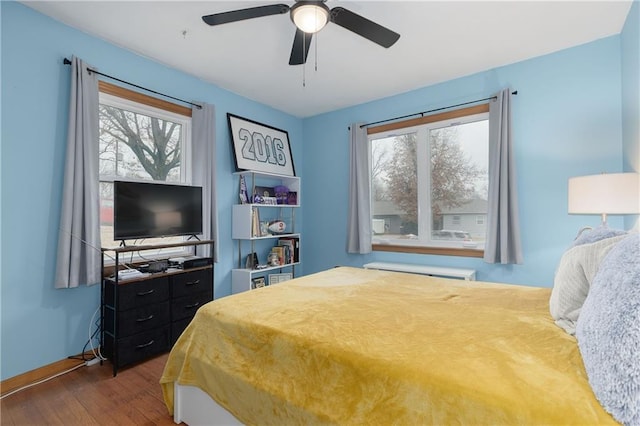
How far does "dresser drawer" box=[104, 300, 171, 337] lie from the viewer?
2337 mm

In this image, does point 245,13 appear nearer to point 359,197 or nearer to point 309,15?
point 309,15

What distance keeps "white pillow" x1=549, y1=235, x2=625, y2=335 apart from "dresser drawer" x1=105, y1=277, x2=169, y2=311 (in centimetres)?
266

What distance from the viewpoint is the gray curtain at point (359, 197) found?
3.91 m

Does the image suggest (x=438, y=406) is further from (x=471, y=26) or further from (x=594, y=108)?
(x=594, y=108)

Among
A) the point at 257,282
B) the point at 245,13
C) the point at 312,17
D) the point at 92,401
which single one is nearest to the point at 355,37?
the point at 312,17

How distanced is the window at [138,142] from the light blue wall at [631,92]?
3735 millimetres

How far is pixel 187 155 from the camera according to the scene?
3.28 m

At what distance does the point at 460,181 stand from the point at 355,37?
1886 millimetres

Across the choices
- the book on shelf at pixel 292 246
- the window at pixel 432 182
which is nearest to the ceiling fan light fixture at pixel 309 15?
the window at pixel 432 182

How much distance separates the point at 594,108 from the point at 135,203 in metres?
3.98

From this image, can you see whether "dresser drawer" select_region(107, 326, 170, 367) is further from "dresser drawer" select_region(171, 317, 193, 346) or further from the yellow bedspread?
the yellow bedspread

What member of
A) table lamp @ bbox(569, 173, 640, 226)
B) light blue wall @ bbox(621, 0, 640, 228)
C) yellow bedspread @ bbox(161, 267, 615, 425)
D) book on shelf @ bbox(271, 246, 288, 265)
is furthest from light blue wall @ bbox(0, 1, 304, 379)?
light blue wall @ bbox(621, 0, 640, 228)

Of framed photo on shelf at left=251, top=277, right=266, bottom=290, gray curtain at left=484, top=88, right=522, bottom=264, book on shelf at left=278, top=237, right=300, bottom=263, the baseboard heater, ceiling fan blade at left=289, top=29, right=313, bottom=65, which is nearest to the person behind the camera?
ceiling fan blade at left=289, top=29, right=313, bottom=65

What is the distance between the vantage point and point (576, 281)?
132 cm
